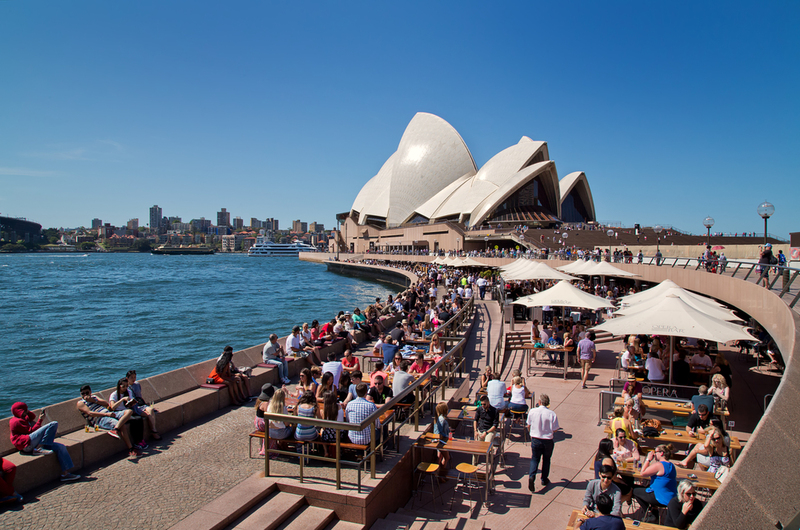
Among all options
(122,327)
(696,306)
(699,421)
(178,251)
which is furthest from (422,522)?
(178,251)

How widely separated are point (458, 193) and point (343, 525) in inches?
2259

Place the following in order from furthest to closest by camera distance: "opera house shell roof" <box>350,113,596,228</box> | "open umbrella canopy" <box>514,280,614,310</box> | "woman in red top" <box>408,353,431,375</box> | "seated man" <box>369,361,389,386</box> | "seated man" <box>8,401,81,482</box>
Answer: "opera house shell roof" <box>350,113,596,228</box> < "open umbrella canopy" <box>514,280,614,310</box> < "woman in red top" <box>408,353,431,375</box> < "seated man" <box>369,361,389,386</box> < "seated man" <box>8,401,81,482</box>

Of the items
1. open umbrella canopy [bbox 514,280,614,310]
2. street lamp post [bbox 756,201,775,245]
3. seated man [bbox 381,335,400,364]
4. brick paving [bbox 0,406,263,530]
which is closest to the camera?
brick paving [bbox 0,406,263,530]

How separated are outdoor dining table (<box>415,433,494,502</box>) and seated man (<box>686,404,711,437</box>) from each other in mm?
2318

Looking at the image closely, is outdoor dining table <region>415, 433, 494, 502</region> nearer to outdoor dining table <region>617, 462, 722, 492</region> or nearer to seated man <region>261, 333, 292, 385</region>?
outdoor dining table <region>617, 462, 722, 492</region>

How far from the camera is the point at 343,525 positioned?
4020 millimetres

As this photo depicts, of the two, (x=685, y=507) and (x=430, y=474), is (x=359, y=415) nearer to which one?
(x=430, y=474)

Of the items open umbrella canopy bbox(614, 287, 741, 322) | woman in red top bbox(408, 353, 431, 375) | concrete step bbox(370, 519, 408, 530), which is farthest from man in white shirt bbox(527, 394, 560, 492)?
open umbrella canopy bbox(614, 287, 741, 322)

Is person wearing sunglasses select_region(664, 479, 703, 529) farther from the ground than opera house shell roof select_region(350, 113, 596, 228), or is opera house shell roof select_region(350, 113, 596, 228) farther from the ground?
opera house shell roof select_region(350, 113, 596, 228)

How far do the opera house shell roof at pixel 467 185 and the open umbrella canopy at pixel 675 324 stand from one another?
45073 mm

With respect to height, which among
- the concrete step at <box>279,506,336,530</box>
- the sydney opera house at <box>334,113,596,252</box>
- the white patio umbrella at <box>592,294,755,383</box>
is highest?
the sydney opera house at <box>334,113,596,252</box>

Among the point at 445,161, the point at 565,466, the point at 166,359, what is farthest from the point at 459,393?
Result: the point at 445,161

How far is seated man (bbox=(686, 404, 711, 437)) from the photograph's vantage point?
529 centimetres

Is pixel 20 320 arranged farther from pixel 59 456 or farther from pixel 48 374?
pixel 59 456
